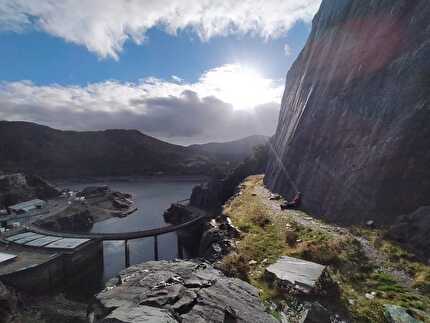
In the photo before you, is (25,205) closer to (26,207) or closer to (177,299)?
(26,207)

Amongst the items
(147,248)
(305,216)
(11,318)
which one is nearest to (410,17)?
(305,216)

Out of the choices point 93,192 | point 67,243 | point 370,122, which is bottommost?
point 67,243

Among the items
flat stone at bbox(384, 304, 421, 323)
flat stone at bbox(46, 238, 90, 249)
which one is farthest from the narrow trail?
flat stone at bbox(46, 238, 90, 249)

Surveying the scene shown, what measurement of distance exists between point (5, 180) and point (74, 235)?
60422mm

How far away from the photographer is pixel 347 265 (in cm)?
1239

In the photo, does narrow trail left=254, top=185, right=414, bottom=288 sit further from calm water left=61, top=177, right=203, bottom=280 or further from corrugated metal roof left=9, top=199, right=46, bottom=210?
corrugated metal roof left=9, top=199, right=46, bottom=210

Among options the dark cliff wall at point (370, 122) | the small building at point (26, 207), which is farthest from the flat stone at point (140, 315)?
the small building at point (26, 207)

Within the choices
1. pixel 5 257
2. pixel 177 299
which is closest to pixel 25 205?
pixel 5 257

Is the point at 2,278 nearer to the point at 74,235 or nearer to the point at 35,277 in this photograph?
the point at 35,277

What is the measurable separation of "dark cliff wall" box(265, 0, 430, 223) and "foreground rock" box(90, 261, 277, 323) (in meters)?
13.3

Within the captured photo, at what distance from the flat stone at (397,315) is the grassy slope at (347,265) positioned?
0.21 metres

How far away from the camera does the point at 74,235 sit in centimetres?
5309

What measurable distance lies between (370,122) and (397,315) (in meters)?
18.5

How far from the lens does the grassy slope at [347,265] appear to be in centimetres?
906
